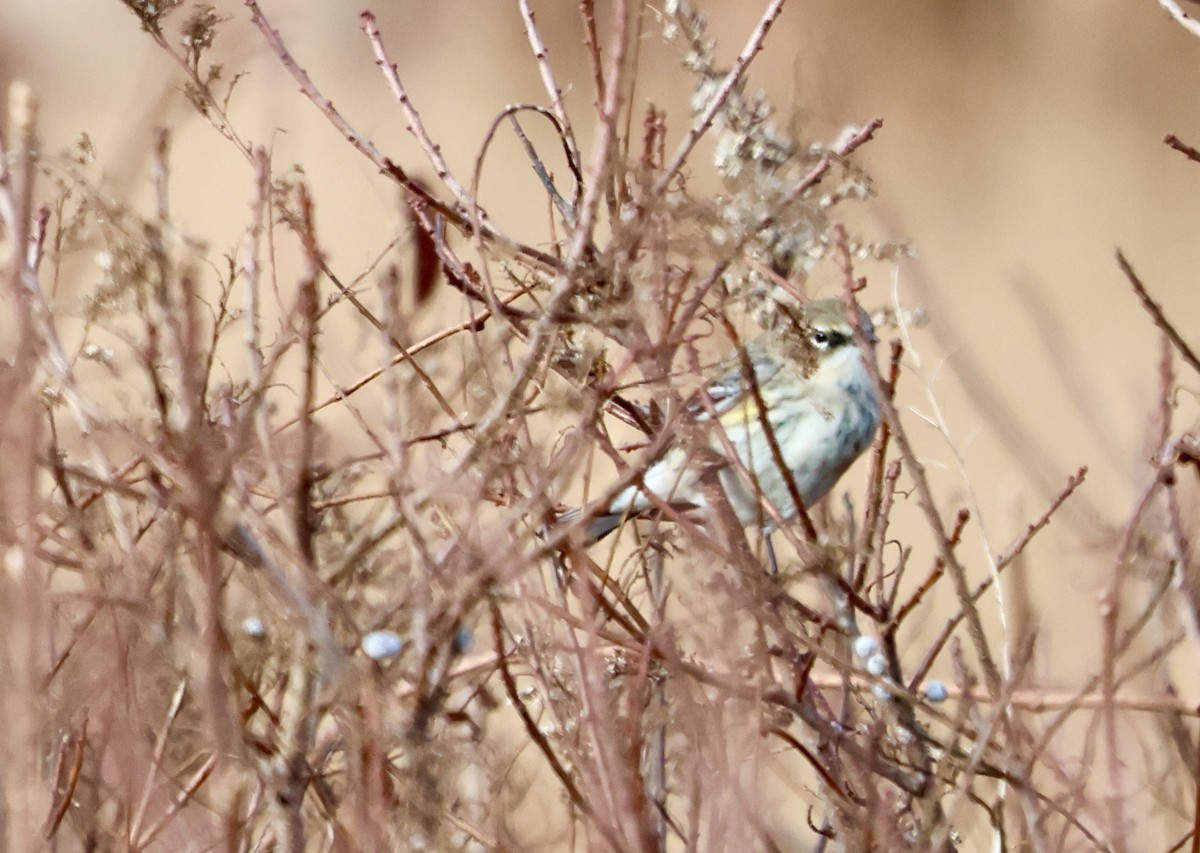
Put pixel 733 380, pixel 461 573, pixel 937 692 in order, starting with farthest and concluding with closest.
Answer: pixel 733 380, pixel 937 692, pixel 461 573

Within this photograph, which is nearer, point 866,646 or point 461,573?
point 461,573

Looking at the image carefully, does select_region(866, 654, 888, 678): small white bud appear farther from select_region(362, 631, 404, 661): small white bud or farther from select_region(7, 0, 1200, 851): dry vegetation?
select_region(362, 631, 404, 661): small white bud

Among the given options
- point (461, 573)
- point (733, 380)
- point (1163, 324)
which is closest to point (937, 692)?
point (1163, 324)

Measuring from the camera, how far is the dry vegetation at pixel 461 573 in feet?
3.62

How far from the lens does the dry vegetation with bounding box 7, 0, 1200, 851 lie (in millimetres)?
1104

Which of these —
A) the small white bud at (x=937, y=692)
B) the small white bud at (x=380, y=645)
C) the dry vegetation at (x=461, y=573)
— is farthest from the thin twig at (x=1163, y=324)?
the small white bud at (x=380, y=645)

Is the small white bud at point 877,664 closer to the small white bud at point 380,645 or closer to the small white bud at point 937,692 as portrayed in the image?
the small white bud at point 937,692

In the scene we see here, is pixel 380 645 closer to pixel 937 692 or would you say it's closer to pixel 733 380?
pixel 937 692

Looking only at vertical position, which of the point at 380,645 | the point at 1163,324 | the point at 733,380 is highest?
the point at 733,380

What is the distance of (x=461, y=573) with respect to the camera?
1.17 metres

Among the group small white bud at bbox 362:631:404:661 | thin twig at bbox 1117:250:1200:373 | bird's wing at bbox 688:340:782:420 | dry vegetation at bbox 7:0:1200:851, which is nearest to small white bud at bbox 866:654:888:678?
dry vegetation at bbox 7:0:1200:851

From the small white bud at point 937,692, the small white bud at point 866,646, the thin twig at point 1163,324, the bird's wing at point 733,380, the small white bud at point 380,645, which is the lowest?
the small white bud at point 380,645

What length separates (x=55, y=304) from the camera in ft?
4.46

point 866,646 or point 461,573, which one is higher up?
point 866,646
